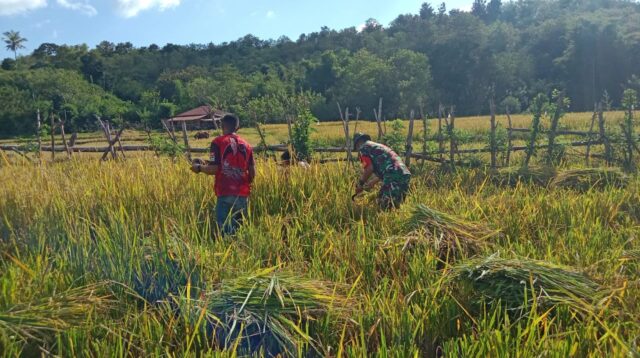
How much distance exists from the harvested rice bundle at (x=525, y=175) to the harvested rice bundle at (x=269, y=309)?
14.5 feet

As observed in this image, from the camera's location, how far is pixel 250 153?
14.2ft

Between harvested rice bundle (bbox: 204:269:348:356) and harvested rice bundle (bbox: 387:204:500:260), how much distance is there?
37.4 inches

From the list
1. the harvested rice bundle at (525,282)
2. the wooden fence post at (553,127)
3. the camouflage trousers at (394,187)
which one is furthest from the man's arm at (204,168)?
the wooden fence post at (553,127)

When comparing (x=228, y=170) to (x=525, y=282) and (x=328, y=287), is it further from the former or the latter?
(x=525, y=282)

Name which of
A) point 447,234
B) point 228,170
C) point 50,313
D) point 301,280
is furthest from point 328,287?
point 228,170

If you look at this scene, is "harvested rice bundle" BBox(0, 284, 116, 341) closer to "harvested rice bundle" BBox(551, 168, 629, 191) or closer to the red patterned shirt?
the red patterned shirt

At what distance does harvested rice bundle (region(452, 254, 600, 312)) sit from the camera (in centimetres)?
231

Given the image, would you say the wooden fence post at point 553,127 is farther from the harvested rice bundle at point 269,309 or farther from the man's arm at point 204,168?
the harvested rice bundle at point 269,309

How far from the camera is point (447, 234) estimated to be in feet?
11.0

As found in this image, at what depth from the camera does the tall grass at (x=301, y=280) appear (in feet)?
6.72

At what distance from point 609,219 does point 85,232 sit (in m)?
4.12

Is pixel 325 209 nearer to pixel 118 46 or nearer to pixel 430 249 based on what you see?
pixel 430 249

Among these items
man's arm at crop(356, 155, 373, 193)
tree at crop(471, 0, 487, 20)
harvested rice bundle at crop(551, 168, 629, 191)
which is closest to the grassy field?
man's arm at crop(356, 155, 373, 193)

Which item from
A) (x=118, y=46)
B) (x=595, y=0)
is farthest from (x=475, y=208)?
(x=595, y=0)
